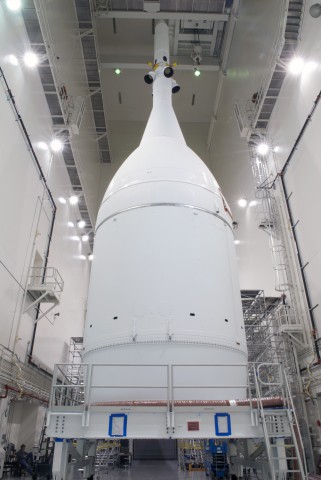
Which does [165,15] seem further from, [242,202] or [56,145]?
[242,202]

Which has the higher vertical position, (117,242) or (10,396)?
(117,242)

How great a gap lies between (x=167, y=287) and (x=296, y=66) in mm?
10067

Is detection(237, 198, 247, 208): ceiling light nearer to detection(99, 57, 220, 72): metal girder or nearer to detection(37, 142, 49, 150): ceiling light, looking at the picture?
detection(99, 57, 220, 72): metal girder

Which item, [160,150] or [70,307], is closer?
[160,150]

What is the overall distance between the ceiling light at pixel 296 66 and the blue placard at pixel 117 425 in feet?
39.8

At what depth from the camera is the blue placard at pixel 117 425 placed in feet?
18.3

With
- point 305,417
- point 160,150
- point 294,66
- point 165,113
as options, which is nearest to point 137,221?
point 160,150

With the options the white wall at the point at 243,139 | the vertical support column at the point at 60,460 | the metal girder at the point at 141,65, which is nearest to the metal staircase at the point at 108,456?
the white wall at the point at 243,139

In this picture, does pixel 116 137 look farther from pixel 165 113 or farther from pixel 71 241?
pixel 165 113

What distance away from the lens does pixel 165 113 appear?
11.8 m

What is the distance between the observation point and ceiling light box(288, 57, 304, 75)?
12684 millimetres

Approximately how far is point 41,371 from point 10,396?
11.7ft

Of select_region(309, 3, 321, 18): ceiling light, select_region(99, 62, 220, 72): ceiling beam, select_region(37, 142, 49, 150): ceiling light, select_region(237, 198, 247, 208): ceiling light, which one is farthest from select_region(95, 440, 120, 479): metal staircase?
select_region(99, 62, 220, 72): ceiling beam

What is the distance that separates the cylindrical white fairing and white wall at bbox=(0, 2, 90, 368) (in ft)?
12.0
